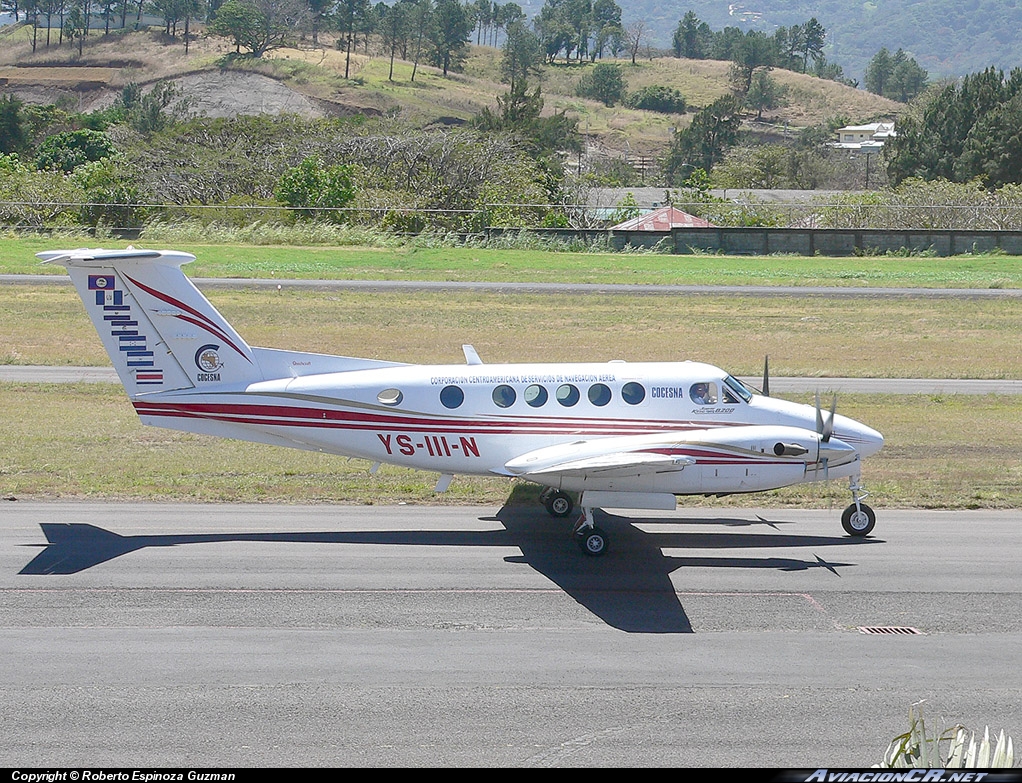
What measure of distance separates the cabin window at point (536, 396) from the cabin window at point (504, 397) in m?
0.22

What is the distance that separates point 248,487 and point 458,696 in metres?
10.8

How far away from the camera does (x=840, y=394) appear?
3231 cm

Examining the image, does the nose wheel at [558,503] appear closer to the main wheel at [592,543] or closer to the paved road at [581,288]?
the main wheel at [592,543]

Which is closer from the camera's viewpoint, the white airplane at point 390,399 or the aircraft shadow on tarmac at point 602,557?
the aircraft shadow on tarmac at point 602,557

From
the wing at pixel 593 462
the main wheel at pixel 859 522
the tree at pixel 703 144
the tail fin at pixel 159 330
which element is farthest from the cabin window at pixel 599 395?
the tree at pixel 703 144

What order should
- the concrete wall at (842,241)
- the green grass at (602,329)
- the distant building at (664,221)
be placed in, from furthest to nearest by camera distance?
the distant building at (664,221) → the concrete wall at (842,241) → the green grass at (602,329)

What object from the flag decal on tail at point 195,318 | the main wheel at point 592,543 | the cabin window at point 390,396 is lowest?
the main wheel at point 592,543

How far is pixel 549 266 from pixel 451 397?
46636 mm

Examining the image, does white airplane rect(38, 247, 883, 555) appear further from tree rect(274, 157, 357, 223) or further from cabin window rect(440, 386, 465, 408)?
tree rect(274, 157, 357, 223)

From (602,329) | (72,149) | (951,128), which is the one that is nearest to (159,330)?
(602,329)

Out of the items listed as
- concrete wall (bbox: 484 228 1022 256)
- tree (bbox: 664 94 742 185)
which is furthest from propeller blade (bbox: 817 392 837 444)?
tree (bbox: 664 94 742 185)

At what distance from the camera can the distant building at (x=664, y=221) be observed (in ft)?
270

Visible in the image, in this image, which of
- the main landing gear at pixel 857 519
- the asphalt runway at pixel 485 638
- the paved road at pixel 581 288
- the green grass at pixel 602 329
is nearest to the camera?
the asphalt runway at pixel 485 638
